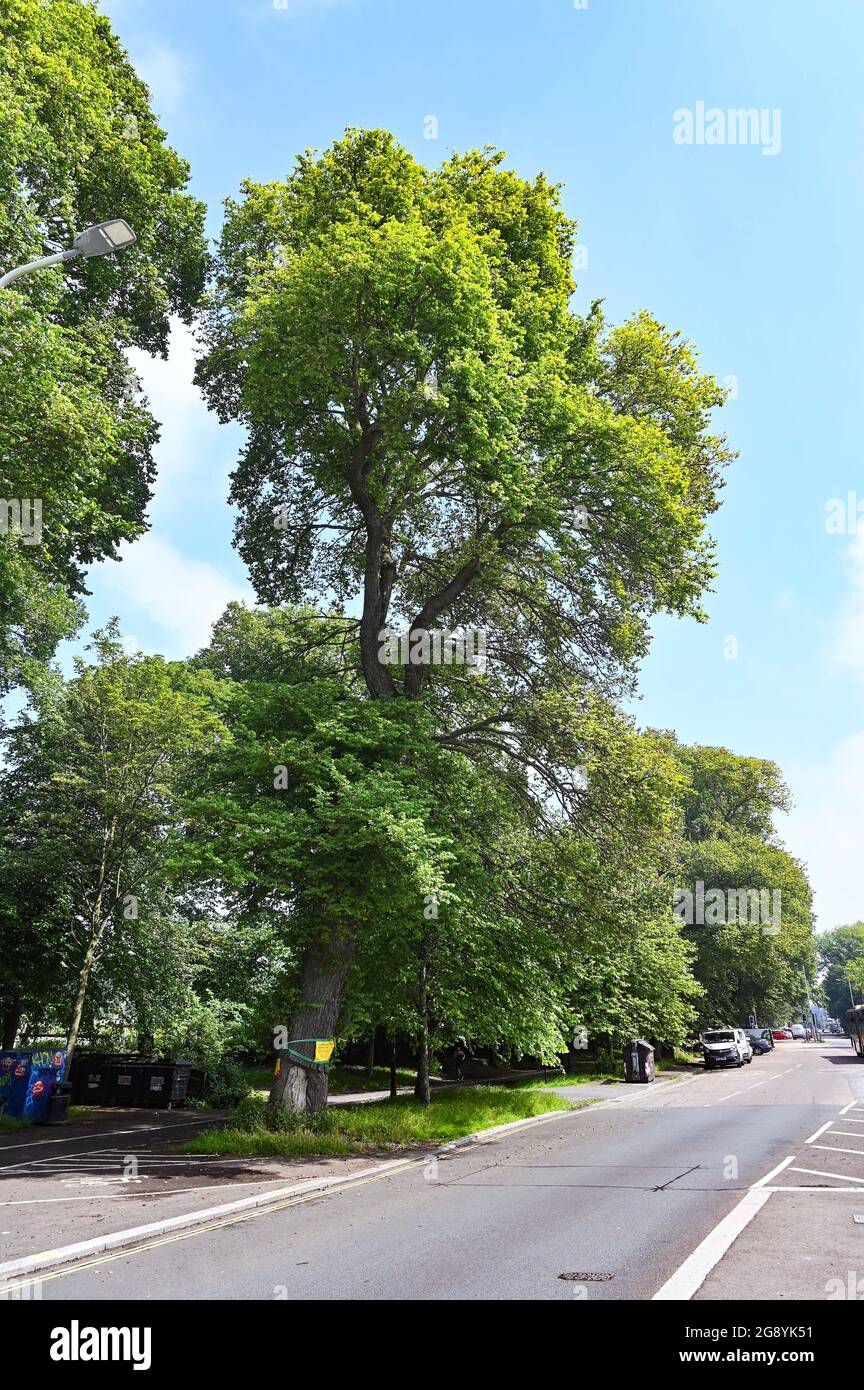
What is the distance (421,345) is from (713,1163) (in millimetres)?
13240

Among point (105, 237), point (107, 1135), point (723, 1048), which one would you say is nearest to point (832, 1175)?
point (107, 1135)

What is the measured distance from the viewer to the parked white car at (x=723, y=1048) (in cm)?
4181

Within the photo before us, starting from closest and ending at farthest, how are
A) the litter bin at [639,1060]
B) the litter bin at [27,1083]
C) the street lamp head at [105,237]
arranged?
1. the street lamp head at [105,237]
2. the litter bin at [27,1083]
3. the litter bin at [639,1060]

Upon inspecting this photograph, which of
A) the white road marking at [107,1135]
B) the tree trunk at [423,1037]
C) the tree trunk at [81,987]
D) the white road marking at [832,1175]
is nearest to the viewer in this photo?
the white road marking at [832,1175]

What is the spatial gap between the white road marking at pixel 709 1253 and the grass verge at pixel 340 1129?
6.84 m

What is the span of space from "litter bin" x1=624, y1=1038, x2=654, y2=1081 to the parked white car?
1039 cm

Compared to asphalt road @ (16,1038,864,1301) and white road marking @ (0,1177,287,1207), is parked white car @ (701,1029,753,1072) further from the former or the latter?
white road marking @ (0,1177,287,1207)

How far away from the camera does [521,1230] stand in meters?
8.52

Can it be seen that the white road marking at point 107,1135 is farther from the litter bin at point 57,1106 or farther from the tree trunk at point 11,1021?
the tree trunk at point 11,1021

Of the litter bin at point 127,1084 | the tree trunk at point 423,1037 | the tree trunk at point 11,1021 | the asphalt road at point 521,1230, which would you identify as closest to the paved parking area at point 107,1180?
the asphalt road at point 521,1230

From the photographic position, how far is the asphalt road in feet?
21.5

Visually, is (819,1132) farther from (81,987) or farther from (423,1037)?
(81,987)
